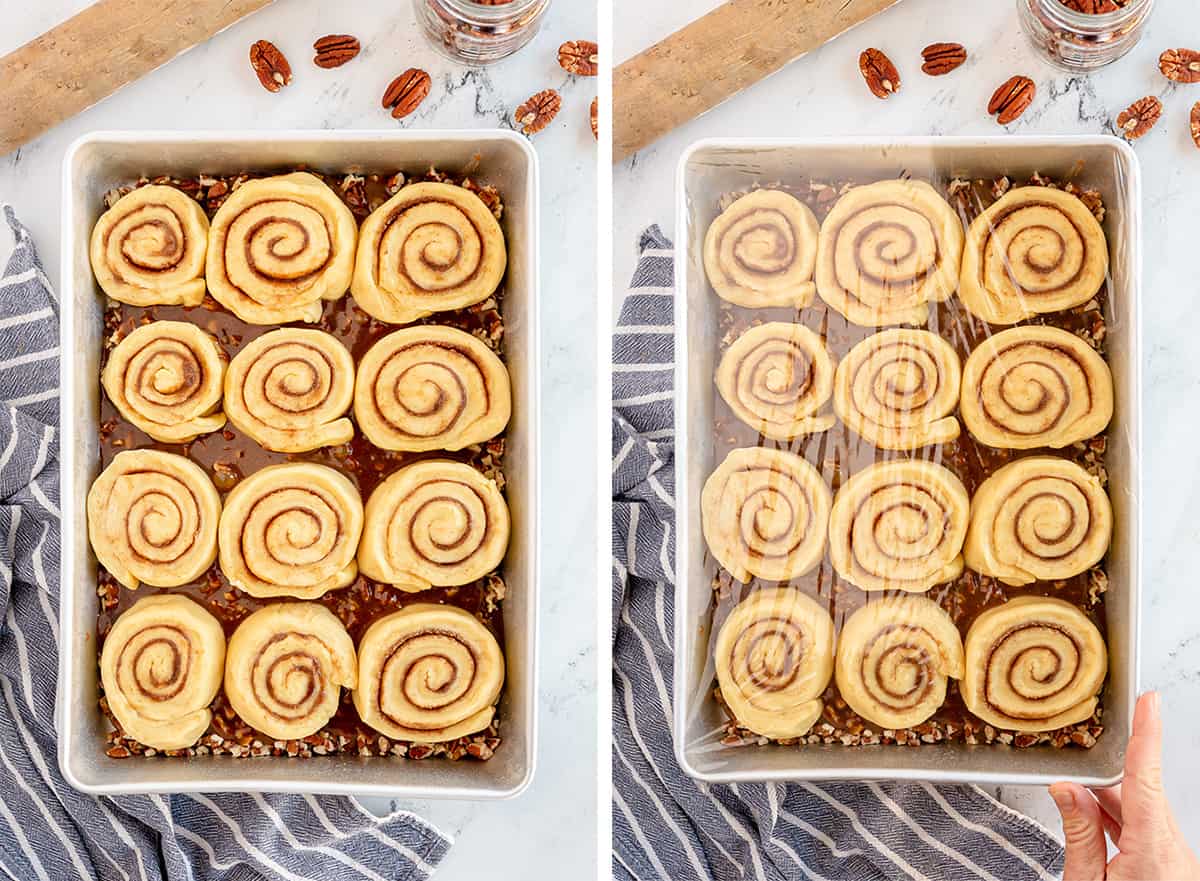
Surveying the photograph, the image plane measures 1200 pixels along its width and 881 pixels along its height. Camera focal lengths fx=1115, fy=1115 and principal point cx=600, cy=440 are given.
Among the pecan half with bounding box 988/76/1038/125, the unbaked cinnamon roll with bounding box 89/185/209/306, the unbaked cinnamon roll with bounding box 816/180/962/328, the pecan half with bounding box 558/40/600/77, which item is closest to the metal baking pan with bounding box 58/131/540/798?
the unbaked cinnamon roll with bounding box 89/185/209/306

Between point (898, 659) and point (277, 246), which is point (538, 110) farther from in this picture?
point (898, 659)

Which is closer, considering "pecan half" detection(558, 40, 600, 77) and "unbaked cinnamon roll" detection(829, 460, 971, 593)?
"unbaked cinnamon roll" detection(829, 460, 971, 593)

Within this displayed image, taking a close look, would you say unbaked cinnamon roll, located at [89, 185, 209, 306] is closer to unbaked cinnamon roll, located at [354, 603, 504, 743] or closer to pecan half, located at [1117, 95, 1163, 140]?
unbaked cinnamon roll, located at [354, 603, 504, 743]

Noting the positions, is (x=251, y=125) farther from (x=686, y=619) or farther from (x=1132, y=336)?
(x=1132, y=336)

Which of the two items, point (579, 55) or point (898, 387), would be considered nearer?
point (898, 387)

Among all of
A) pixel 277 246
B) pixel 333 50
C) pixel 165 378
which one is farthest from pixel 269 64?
pixel 165 378
